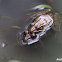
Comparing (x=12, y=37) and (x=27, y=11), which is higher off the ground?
(x=27, y=11)

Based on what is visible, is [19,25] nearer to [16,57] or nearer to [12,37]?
[12,37]

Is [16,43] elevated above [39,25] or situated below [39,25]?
below

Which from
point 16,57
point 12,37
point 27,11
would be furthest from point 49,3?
point 16,57
